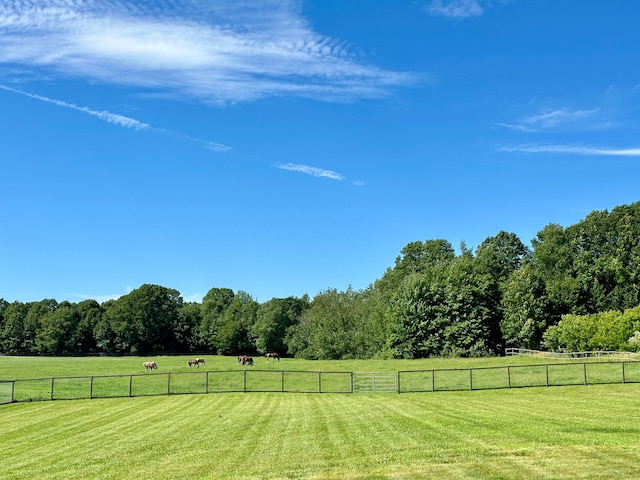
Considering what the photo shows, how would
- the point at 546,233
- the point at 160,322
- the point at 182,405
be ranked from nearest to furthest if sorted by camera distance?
the point at 182,405, the point at 546,233, the point at 160,322

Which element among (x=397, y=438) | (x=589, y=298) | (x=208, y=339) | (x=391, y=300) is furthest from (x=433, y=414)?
(x=208, y=339)

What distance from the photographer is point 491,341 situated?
3246 inches

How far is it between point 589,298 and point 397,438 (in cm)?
7489

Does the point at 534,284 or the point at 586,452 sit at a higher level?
the point at 534,284

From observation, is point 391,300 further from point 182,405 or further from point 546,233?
point 182,405

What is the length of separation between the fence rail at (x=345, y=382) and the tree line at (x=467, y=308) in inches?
841

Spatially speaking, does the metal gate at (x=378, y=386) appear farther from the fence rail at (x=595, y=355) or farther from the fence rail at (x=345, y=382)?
the fence rail at (x=595, y=355)

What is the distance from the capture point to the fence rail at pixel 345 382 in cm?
3981

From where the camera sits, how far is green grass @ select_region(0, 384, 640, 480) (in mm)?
13219

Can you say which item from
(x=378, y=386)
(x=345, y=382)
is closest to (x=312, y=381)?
(x=345, y=382)

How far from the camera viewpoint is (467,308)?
78562 millimetres

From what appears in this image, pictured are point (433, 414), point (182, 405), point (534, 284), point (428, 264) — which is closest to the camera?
point (433, 414)

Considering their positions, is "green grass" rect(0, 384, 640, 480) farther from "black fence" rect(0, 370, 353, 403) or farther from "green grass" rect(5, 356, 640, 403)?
"black fence" rect(0, 370, 353, 403)

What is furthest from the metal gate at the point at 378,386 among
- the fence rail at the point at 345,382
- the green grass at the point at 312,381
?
the green grass at the point at 312,381
